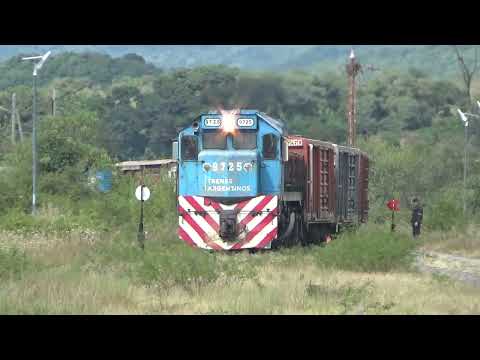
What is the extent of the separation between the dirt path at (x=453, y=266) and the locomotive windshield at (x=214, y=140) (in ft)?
17.0

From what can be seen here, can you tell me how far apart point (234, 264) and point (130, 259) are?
7.67ft

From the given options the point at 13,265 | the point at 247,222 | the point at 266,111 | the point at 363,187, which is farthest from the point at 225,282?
the point at 363,187

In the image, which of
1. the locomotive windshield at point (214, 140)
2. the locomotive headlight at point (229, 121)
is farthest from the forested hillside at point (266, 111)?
the locomotive windshield at point (214, 140)

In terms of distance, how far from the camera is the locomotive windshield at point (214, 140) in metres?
23.1

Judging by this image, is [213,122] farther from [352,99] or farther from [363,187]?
[352,99]

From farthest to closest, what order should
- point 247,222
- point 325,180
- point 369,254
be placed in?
point 325,180, point 247,222, point 369,254

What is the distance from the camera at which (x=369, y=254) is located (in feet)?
66.9

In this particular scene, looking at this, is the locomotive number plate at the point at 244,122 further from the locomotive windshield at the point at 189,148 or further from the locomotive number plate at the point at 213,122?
the locomotive windshield at the point at 189,148

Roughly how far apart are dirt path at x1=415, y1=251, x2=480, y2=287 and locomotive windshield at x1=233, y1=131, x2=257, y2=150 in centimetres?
462

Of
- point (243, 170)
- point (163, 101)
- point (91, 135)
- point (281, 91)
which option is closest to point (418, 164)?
point (163, 101)

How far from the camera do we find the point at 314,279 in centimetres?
1792

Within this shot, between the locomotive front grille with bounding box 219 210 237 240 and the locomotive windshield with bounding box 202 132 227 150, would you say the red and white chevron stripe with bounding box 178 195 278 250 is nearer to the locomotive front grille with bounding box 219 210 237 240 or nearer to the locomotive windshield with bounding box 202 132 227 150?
the locomotive front grille with bounding box 219 210 237 240

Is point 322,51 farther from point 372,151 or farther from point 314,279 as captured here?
point 314,279

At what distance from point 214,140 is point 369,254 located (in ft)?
16.0
